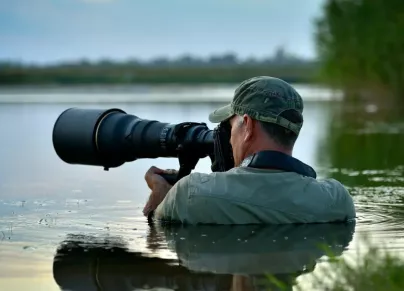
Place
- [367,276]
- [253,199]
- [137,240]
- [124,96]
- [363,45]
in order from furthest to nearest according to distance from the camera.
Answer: [124,96]
[363,45]
[137,240]
[253,199]
[367,276]

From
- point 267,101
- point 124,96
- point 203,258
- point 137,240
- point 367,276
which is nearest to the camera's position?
point 367,276

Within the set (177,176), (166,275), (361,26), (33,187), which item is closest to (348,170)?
(33,187)

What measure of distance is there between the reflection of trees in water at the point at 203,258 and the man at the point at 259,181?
4.4 inches

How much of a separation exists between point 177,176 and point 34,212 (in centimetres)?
158

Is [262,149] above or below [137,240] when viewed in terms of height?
above

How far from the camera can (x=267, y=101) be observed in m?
6.98

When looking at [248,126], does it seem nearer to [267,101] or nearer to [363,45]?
[267,101]

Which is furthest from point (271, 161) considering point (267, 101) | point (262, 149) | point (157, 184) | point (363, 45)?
point (363, 45)

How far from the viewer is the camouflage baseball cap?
6969mm

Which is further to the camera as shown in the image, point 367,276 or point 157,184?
point 157,184

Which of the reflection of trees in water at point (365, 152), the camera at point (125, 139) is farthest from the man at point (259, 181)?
the reflection of trees in water at point (365, 152)

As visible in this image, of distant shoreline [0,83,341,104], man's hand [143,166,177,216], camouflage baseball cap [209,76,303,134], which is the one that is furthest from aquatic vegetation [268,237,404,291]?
distant shoreline [0,83,341,104]

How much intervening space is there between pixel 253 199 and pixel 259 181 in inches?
5.8

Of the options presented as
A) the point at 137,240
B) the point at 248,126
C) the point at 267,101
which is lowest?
the point at 137,240
